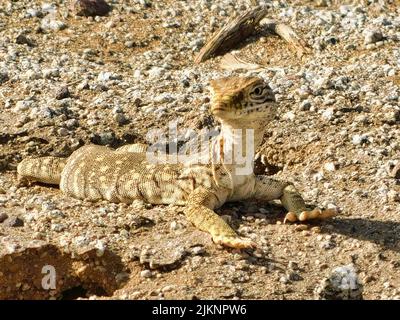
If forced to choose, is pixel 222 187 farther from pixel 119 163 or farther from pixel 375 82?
pixel 375 82

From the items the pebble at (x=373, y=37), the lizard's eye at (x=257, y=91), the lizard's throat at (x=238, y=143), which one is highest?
the pebble at (x=373, y=37)

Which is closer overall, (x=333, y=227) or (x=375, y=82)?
(x=333, y=227)

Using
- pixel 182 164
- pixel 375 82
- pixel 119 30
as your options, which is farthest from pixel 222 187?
pixel 119 30

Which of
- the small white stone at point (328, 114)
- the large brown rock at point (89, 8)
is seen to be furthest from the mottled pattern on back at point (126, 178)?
the large brown rock at point (89, 8)

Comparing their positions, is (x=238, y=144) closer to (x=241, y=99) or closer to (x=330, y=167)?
(x=241, y=99)

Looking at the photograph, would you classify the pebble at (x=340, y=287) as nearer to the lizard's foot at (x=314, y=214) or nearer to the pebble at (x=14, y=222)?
the lizard's foot at (x=314, y=214)

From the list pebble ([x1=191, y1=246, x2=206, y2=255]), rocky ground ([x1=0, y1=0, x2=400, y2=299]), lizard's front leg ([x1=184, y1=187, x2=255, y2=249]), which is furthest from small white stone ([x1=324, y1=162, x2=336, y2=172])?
pebble ([x1=191, y1=246, x2=206, y2=255])

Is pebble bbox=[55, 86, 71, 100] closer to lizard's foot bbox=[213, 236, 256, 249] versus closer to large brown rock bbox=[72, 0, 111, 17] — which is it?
large brown rock bbox=[72, 0, 111, 17]
